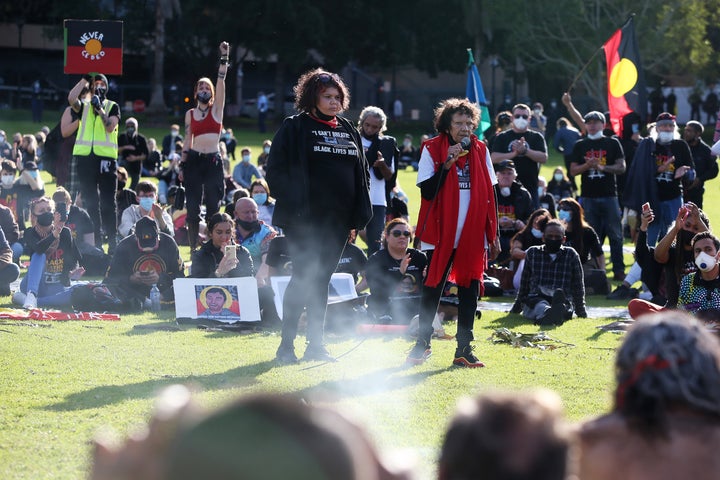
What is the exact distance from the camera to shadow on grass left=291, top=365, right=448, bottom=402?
24.2 ft

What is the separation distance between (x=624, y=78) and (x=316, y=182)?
10.5 metres

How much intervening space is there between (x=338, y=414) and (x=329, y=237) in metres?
6.19

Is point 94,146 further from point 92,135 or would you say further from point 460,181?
point 460,181

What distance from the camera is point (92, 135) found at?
1458cm

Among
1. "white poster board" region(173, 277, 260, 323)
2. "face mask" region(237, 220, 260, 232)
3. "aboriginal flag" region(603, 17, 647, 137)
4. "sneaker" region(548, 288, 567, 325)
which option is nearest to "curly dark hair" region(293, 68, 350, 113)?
"white poster board" region(173, 277, 260, 323)

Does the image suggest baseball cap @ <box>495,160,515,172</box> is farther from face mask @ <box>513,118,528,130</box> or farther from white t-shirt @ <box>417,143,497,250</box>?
white t-shirt @ <box>417,143,497,250</box>

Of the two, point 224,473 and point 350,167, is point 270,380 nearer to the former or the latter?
point 350,167

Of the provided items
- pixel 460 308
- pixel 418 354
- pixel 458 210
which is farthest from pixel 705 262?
pixel 418 354

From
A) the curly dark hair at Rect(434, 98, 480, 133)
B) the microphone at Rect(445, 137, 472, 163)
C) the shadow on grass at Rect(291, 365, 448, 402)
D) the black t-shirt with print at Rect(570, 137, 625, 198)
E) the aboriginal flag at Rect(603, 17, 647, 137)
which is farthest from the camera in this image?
the aboriginal flag at Rect(603, 17, 647, 137)

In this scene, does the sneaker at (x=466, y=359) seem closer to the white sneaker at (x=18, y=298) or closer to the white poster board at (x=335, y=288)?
the white poster board at (x=335, y=288)

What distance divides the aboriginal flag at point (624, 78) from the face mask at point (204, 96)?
6.37 meters

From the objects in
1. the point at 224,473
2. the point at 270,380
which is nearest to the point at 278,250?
the point at 270,380

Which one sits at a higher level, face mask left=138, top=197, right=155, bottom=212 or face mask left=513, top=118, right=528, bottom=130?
face mask left=513, top=118, right=528, bottom=130

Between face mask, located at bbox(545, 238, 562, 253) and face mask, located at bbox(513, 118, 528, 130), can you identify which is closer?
face mask, located at bbox(545, 238, 562, 253)
